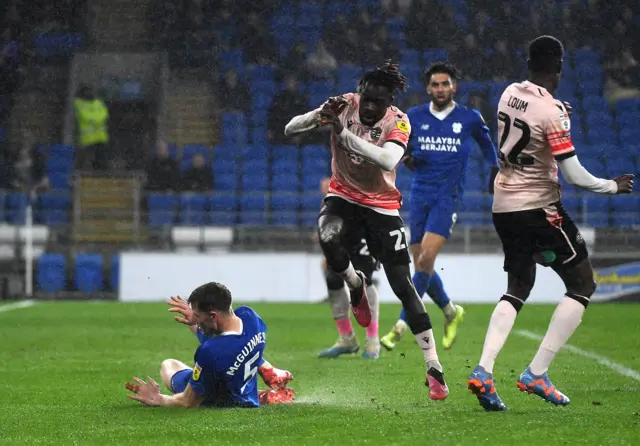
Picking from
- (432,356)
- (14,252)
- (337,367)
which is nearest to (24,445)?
(432,356)

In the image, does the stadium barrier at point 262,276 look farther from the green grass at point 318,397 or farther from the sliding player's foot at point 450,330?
the sliding player's foot at point 450,330

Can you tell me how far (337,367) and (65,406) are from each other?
275cm

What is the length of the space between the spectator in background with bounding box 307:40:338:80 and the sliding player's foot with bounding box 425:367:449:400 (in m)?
17.7

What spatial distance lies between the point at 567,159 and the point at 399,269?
4.70 feet

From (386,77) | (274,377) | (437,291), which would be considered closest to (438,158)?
(437,291)

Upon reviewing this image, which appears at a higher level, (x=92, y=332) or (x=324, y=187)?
(x=324, y=187)

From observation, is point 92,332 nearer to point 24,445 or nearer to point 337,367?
point 337,367

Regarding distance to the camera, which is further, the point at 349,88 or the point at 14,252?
the point at 349,88

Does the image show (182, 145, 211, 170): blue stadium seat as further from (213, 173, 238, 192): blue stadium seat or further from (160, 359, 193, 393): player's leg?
(160, 359, 193, 393): player's leg

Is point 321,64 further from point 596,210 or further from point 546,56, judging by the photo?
point 546,56

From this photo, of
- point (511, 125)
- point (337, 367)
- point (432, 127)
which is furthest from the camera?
point (432, 127)

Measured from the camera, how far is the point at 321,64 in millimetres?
24656

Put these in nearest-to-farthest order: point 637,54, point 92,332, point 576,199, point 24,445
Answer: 1. point 24,445
2. point 92,332
3. point 576,199
4. point 637,54

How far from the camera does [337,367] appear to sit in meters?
9.30
